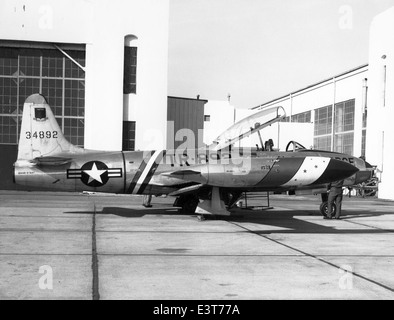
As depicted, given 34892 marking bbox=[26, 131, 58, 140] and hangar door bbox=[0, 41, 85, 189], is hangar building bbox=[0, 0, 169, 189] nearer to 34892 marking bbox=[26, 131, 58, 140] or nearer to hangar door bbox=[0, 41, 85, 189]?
hangar door bbox=[0, 41, 85, 189]

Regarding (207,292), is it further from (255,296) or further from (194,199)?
(194,199)

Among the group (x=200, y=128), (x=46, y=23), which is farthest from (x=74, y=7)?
(x=200, y=128)

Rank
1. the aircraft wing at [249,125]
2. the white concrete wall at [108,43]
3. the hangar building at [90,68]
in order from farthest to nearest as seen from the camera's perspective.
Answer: the hangar building at [90,68] < the white concrete wall at [108,43] < the aircraft wing at [249,125]

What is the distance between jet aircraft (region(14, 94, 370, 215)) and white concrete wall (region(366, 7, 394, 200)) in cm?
1759

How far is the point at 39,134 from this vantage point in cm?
1572

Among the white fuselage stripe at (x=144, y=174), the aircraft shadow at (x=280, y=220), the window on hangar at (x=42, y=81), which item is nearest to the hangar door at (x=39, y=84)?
the window on hangar at (x=42, y=81)

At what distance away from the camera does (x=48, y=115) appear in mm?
15961

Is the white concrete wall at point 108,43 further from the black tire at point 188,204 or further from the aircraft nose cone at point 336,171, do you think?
the aircraft nose cone at point 336,171

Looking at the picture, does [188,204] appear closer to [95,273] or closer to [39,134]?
[39,134]

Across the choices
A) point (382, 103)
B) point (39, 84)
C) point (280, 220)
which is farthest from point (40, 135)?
point (382, 103)

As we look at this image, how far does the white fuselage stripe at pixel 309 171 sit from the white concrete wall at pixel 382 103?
18.3 metres

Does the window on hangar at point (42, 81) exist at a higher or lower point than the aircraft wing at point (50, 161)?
higher

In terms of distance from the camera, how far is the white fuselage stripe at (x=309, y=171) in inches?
582

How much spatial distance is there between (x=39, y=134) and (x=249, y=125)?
6239 millimetres
